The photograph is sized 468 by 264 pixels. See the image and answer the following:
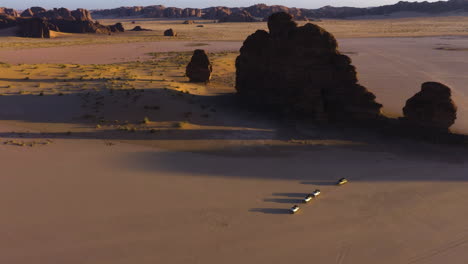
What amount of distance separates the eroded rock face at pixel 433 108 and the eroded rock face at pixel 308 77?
1.58m

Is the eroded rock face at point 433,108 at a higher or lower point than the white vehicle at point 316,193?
higher

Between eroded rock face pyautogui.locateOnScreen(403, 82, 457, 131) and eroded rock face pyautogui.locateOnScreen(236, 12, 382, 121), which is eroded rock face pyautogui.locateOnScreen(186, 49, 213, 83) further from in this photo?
eroded rock face pyautogui.locateOnScreen(403, 82, 457, 131)

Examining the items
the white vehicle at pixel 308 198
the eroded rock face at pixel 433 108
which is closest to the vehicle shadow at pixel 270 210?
the white vehicle at pixel 308 198

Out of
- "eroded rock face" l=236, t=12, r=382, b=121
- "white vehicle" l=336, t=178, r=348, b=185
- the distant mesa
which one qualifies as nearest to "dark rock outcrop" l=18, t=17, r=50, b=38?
the distant mesa

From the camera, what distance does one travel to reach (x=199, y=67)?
89.7ft

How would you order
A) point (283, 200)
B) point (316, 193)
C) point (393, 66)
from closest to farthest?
point (283, 200), point (316, 193), point (393, 66)

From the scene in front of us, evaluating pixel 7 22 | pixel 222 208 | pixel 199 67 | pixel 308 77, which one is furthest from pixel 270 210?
pixel 7 22

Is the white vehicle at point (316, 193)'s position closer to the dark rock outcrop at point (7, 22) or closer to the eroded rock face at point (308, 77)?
the eroded rock face at point (308, 77)

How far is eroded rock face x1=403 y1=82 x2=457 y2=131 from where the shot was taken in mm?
15078

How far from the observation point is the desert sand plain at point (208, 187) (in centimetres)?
791

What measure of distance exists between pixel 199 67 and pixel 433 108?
17170 mm

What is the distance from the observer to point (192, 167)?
12180 mm

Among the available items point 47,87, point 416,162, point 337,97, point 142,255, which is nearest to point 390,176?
point 416,162

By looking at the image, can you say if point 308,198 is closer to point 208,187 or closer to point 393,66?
point 208,187
